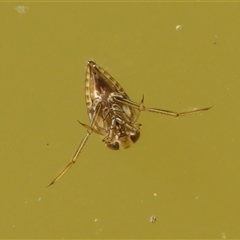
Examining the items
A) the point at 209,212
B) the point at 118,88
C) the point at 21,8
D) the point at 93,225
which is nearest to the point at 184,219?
the point at 209,212

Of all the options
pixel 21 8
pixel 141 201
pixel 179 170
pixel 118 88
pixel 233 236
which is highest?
pixel 21 8

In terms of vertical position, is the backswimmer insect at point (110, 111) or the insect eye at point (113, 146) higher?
the backswimmer insect at point (110, 111)

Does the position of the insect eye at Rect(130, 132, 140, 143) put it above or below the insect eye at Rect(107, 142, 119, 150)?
above

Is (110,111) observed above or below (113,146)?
above

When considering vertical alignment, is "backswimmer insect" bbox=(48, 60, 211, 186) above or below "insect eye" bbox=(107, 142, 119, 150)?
above

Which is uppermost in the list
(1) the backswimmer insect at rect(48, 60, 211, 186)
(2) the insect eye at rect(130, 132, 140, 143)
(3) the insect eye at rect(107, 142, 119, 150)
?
(1) the backswimmer insect at rect(48, 60, 211, 186)

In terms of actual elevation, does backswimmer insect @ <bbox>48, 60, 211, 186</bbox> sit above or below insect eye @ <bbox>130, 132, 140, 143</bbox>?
above

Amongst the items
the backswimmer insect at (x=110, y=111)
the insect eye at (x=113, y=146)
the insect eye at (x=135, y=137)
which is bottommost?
the insect eye at (x=113, y=146)

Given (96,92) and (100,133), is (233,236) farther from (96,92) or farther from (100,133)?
(96,92)
